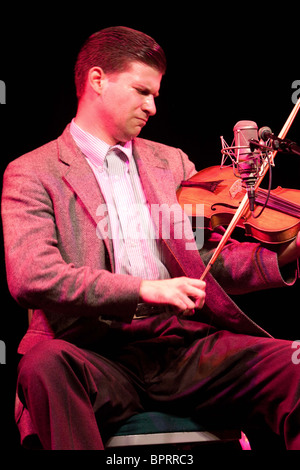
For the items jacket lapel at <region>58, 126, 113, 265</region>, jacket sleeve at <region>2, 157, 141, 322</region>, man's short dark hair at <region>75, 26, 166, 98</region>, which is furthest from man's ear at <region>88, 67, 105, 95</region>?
jacket sleeve at <region>2, 157, 141, 322</region>

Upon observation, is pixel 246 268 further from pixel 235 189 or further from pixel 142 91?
pixel 142 91

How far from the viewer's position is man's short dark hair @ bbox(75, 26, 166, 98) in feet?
6.62

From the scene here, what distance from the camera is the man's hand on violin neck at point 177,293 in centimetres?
157

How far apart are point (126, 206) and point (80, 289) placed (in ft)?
1.46

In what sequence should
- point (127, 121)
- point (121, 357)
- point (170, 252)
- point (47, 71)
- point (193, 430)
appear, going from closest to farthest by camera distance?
point (193, 430), point (121, 357), point (170, 252), point (127, 121), point (47, 71)

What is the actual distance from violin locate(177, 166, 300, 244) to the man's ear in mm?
462

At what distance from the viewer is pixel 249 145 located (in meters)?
1.55

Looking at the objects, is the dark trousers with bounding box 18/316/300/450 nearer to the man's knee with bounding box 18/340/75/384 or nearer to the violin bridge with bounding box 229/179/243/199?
the man's knee with bounding box 18/340/75/384

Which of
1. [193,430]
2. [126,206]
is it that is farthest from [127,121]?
[193,430]

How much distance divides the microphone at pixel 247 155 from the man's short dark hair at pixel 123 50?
0.61 metres

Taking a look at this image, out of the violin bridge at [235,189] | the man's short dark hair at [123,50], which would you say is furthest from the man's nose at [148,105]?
the violin bridge at [235,189]

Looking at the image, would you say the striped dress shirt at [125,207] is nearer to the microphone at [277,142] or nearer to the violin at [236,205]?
the violin at [236,205]

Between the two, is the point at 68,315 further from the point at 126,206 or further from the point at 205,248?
the point at 205,248

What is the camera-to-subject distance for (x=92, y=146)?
79.5 inches
